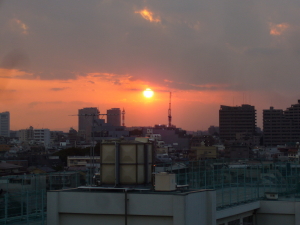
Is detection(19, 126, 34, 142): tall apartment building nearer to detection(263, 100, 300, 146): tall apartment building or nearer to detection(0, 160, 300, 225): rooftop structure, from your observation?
detection(263, 100, 300, 146): tall apartment building

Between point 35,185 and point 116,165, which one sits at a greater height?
point 116,165

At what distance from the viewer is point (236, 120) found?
5108 inches

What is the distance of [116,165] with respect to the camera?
8164 mm

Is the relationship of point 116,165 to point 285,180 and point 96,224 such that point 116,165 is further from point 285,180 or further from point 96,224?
point 285,180

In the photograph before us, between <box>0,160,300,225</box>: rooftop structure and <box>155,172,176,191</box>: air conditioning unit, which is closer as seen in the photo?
<box>0,160,300,225</box>: rooftop structure

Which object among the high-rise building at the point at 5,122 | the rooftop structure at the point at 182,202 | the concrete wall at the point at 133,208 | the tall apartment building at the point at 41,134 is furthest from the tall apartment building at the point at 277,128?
the concrete wall at the point at 133,208

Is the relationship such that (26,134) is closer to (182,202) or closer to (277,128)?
(277,128)

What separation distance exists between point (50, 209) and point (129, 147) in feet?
5.66

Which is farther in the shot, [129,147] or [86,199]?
[129,147]

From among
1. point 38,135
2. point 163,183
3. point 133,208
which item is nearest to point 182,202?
point 133,208

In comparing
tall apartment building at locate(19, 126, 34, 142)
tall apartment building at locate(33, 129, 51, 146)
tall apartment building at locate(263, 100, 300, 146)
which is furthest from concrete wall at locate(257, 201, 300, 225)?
tall apartment building at locate(33, 129, 51, 146)

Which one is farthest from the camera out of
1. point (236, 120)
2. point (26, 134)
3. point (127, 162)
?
point (26, 134)

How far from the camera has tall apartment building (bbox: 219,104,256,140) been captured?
12838 cm

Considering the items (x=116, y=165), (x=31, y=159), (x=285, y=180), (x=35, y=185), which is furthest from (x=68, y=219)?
(x=31, y=159)
